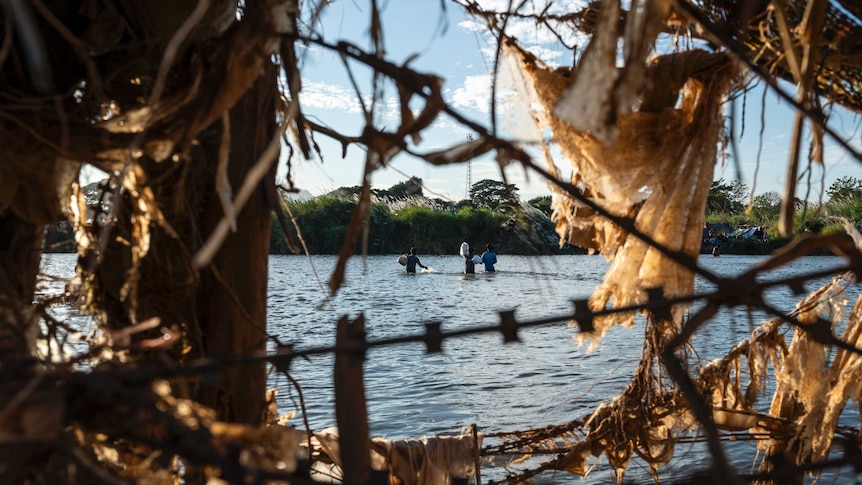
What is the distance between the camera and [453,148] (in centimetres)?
161

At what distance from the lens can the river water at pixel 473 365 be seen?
8.98 metres

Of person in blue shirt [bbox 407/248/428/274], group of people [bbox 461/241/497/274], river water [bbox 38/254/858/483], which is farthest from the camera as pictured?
person in blue shirt [bbox 407/248/428/274]

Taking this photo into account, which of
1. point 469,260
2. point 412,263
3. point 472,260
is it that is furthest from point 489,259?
point 412,263

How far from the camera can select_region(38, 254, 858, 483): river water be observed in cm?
898

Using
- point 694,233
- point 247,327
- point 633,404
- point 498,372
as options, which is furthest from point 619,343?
point 247,327

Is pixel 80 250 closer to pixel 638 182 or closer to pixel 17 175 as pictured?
pixel 17 175

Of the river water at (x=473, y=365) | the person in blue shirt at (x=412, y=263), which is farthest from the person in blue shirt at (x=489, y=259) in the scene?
the river water at (x=473, y=365)

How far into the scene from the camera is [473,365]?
46.7ft

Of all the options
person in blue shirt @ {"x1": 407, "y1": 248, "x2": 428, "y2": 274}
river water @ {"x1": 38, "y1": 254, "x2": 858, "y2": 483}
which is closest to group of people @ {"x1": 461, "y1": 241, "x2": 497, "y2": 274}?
person in blue shirt @ {"x1": 407, "y1": 248, "x2": 428, "y2": 274}

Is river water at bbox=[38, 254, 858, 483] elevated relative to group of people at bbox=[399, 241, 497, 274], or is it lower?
lower

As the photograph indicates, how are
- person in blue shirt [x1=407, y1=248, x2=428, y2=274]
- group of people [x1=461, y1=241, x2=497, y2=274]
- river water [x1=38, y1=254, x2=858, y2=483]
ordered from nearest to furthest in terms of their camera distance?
river water [x1=38, y1=254, x2=858, y2=483]
group of people [x1=461, y1=241, x2=497, y2=274]
person in blue shirt [x1=407, y1=248, x2=428, y2=274]

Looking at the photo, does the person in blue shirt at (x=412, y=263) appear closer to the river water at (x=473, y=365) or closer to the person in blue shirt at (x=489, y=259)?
the person in blue shirt at (x=489, y=259)

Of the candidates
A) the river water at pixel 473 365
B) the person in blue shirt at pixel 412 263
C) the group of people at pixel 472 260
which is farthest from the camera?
the person in blue shirt at pixel 412 263

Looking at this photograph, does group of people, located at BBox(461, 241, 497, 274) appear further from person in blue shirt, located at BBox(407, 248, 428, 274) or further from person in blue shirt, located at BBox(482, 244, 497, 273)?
person in blue shirt, located at BBox(407, 248, 428, 274)
